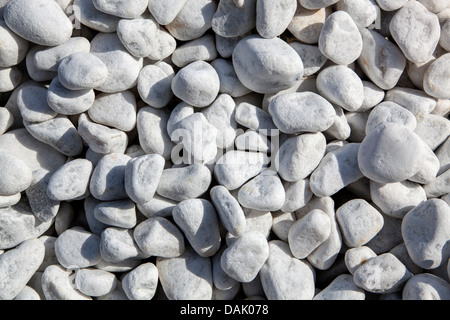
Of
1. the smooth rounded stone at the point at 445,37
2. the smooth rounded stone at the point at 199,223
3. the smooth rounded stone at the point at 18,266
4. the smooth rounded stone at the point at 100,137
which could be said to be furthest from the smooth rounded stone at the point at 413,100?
the smooth rounded stone at the point at 18,266

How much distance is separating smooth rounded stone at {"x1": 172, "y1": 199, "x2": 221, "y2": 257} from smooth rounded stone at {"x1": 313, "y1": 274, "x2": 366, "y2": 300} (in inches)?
8.6

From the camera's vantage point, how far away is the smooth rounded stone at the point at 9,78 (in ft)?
3.48

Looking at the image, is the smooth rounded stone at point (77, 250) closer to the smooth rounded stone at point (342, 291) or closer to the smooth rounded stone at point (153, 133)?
the smooth rounded stone at point (153, 133)

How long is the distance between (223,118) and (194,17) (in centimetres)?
22

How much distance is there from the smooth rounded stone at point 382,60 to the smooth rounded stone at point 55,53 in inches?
22.9

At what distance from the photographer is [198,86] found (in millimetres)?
985

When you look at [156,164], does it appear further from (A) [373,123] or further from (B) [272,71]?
(A) [373,123]

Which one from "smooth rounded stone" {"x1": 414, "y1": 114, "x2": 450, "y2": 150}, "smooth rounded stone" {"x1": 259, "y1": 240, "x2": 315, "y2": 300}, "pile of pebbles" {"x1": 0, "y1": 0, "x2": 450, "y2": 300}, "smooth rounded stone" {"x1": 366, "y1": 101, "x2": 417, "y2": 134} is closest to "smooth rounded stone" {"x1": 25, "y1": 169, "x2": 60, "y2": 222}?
"pile of pebbles" {"x1": 0, "y1": 0, "x2": 450, "y2": 300}

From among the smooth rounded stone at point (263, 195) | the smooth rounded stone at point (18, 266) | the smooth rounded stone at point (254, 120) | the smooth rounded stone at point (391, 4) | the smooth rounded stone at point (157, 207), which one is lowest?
the smooth rounded stone at point (18, 266)

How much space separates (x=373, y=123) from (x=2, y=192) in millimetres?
742

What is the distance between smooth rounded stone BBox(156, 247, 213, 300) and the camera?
95cm

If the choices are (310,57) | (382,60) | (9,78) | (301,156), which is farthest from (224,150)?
(9,78)

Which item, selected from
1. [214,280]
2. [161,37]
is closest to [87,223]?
[214,280]

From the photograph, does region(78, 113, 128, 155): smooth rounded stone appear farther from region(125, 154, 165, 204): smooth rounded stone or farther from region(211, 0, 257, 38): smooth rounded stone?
region(211, 0, 257, 38): smooth rounded stone
